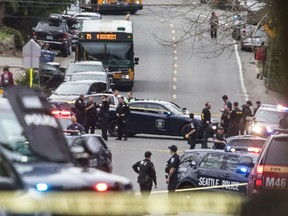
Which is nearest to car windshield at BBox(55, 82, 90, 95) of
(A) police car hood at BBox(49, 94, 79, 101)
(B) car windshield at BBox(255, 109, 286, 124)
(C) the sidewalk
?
(A) police car hood at BBox(49, 94, 79, 101)

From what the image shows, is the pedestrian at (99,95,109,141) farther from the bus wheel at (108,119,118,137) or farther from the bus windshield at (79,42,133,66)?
the bus windshield at (79,42,133,66)

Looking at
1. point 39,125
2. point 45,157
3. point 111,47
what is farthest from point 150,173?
point 111,47

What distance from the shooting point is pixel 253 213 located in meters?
3.03

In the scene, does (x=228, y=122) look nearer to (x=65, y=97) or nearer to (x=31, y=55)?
(x=65, y=97)

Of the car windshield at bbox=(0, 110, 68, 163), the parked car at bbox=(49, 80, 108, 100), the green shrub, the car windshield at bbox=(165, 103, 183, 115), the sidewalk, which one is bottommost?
the sidewalk

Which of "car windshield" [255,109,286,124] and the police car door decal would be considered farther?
"car windshield" [255,109,286,124]

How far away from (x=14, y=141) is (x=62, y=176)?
1.37 meters

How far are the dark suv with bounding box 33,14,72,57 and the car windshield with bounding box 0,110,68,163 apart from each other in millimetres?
43635

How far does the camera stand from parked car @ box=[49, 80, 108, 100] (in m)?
33.2

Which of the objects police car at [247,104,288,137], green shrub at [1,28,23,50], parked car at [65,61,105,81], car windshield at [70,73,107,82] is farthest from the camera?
green shrub at [1,28,23,50]

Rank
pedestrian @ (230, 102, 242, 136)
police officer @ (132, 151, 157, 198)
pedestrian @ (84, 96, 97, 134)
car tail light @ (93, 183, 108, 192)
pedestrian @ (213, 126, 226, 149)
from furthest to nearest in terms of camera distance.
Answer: pedestrian @ (230, 102, 242, 136) < pedestrian @ (84, 96, 97, 134) < pedestrian @ (213, 126, 226, 149) < police officer @ (132, 151, 157, 198) < car tail light @ (93, 183, 108, 192)

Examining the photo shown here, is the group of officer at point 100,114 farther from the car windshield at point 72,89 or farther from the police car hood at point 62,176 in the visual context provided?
the police car hood at point 62,176

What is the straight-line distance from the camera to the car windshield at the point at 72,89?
111 ft

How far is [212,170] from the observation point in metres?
19.8
